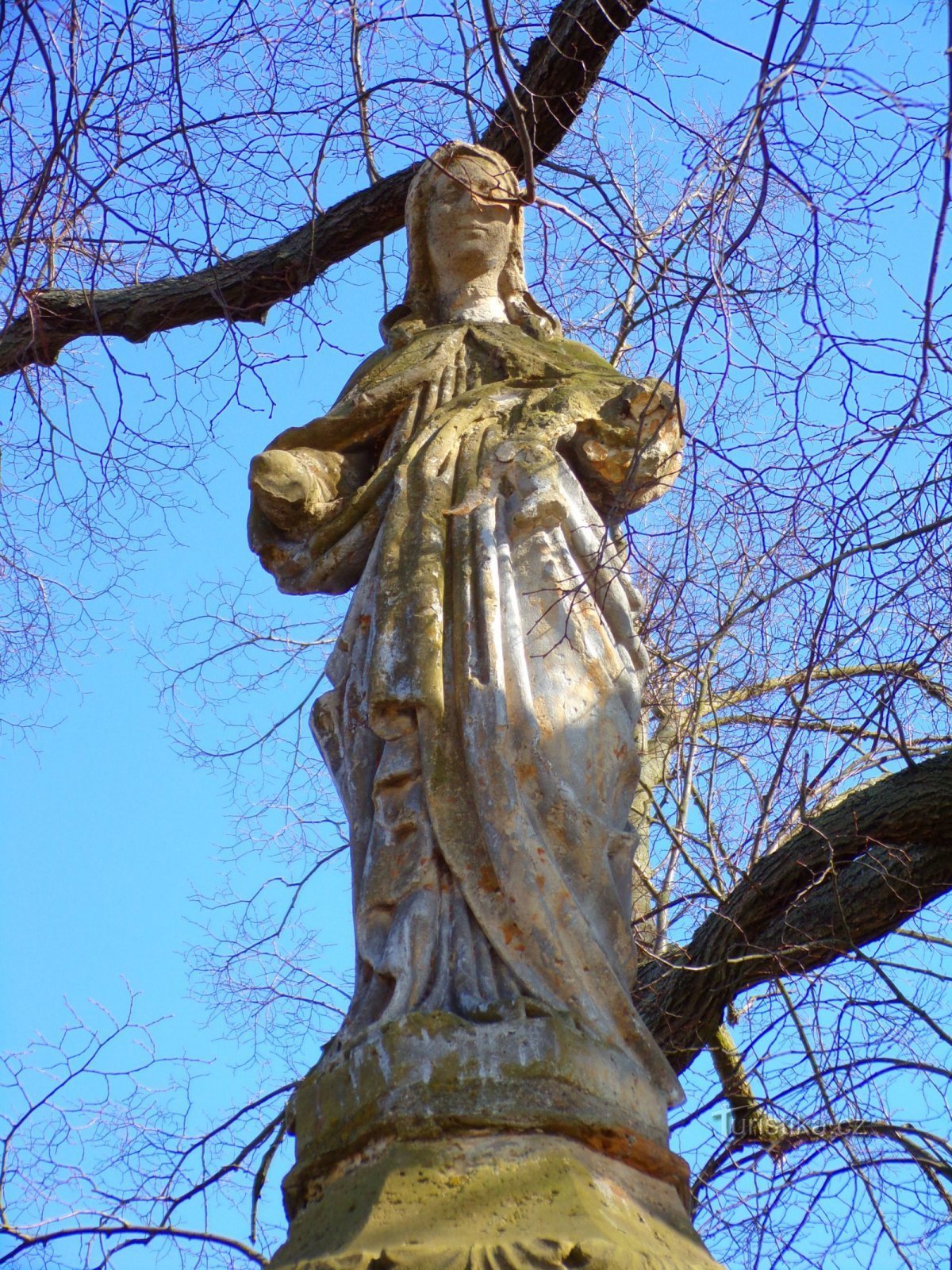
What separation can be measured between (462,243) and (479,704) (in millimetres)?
1748

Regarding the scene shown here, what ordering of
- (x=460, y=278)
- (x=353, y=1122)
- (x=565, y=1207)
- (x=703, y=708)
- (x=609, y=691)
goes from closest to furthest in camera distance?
(x=565, y=1207) → (x=353, y=1122) → (x=609, y=691) → (x=460, y=278) → (x=703, y=708)

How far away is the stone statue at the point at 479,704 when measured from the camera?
3.67 meters

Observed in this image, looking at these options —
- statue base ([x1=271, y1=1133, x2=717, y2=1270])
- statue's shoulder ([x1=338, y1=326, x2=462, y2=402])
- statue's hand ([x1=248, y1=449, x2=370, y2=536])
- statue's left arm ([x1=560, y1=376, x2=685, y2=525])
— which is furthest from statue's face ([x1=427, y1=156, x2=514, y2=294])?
statue base ([x1=271, y1=1133, x2=717, y2=1270])

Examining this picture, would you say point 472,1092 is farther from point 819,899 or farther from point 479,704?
point 819,899

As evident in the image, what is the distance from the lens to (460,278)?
5.34 m

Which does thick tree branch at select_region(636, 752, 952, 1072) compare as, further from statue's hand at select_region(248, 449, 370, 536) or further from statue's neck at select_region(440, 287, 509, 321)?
statue's hand at select_region(248, 449, 370, 536)

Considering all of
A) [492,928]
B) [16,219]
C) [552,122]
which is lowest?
[492,928]

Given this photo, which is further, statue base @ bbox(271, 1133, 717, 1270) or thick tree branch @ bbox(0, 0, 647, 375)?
thick tree branch @ bbox(0, 0, 647, 375)

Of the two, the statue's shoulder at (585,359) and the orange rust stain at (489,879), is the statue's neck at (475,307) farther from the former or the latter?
the orange rust stain at (489,879)

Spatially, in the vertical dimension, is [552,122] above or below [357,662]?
above

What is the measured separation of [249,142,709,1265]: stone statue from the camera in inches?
145

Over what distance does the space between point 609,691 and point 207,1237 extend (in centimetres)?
247

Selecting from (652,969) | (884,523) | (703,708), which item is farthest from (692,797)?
A: (884,523)

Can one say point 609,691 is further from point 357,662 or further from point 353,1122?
point 353,1122
